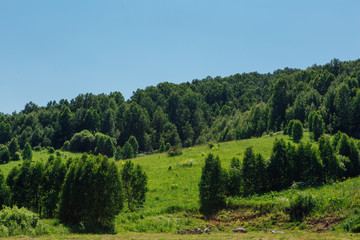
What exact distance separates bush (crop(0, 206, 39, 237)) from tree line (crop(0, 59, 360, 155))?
69214 millimetres

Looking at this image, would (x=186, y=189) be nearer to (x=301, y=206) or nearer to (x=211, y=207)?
(x=211, y=207)

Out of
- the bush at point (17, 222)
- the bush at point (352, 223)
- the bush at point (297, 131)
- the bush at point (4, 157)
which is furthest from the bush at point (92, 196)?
the bush at point (4, 157)

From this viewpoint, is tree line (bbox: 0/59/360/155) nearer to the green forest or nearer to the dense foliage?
the green forest

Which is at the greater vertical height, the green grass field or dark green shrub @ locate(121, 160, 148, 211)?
dark green shrub @ locate(121, 160, 148, 211)

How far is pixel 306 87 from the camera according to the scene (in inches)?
4117

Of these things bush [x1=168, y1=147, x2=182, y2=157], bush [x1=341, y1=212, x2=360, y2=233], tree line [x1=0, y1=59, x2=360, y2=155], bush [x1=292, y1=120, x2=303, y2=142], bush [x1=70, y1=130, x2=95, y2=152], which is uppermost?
tree line [x1=0, y1=59, x2=360, y2=155]

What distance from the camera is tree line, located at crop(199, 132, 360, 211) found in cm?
2895

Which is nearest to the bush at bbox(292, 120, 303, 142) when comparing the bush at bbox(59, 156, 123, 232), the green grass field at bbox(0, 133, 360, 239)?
the green grass field at bbox(0, 133, 360, 239)

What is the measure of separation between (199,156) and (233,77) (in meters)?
141

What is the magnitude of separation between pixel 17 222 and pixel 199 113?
113875 millimetres

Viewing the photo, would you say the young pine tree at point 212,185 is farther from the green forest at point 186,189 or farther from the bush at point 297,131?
the bush at point 297,131

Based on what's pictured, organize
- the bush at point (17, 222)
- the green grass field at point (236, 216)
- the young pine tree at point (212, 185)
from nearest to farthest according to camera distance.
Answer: the bush at point (17, 222), the green grass field at point (236, 216), the young pine tree at point (212, 185)

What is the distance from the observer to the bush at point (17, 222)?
17406 millimetres

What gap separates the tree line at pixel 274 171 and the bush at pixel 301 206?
6563 mm
